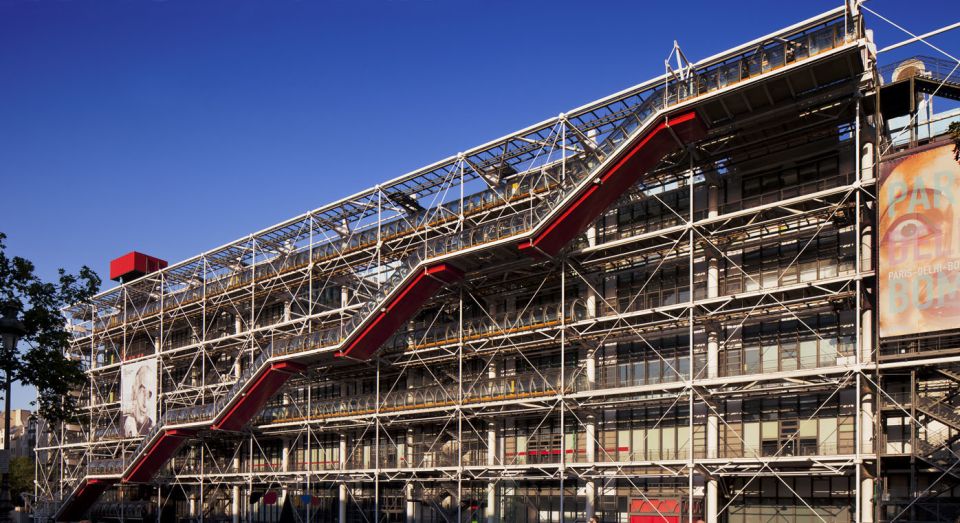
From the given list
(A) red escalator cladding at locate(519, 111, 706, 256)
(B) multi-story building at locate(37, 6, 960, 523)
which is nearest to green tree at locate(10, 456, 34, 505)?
(B) multi-story building at locate(37, 6, 960, 523)

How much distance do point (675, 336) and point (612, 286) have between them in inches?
120

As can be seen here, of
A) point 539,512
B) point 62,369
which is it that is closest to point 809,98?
point 539,512

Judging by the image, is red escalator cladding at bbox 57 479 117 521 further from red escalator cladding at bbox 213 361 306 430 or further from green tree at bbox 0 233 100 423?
green tree at bbox 0 233 100 423

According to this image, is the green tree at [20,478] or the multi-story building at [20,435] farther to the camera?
the multi-story building at [20,435]

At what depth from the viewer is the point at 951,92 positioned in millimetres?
24828

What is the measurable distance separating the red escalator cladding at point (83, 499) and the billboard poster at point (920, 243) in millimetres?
38516

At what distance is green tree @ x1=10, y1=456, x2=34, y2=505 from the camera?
216ft

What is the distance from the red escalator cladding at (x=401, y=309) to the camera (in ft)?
108

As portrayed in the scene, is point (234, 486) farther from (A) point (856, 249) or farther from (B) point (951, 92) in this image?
(B) point (951, 92)

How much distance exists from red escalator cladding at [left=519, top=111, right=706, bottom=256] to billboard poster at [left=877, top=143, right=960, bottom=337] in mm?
5793

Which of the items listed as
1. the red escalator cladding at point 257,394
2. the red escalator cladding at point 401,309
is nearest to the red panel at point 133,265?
the red escalator cladding at point 257,394

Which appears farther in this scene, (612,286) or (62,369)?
(612,286)

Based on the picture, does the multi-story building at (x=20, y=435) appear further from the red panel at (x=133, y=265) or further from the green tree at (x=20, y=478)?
the red panel at (x=133, y=265)

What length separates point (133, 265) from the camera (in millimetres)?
57312
